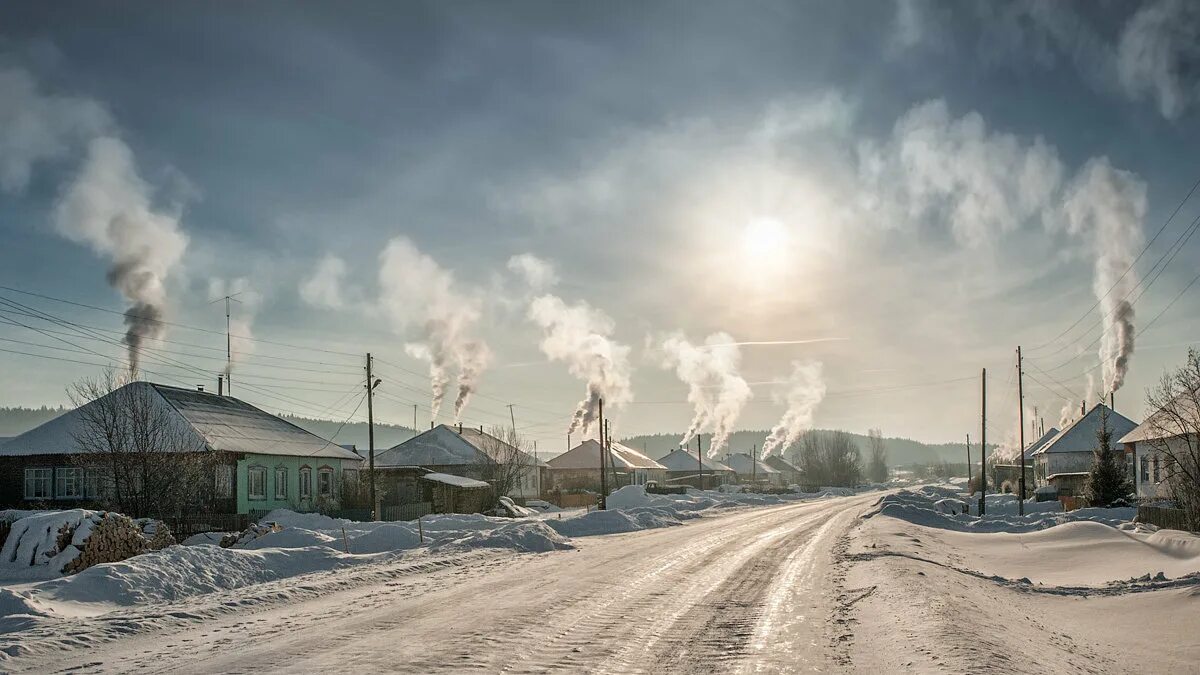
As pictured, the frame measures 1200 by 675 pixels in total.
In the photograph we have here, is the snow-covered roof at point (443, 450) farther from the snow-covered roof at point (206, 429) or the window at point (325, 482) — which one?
the snow-covered roof at point (206, 429)

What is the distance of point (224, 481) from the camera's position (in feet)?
133

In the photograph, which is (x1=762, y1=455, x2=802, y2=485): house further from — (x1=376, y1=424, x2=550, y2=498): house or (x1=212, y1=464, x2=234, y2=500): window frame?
(x1=212, y1=464, x2=234, y2=500): window frame

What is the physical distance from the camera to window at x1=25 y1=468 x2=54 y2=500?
133ft

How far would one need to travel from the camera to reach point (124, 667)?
9953 mm

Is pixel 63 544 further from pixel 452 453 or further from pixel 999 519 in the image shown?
pixel 452 453

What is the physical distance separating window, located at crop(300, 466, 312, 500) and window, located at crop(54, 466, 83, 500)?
33.8 ft

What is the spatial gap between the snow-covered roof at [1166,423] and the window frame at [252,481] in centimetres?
3860

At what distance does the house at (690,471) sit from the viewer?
4279 inches

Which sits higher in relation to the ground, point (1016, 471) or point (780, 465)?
point (1016, 471)


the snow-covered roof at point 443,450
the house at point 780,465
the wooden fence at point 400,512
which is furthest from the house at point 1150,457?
the house at point 780,465

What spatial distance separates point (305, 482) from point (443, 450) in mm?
19943

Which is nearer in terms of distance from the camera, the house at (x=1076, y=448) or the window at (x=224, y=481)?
the window at (x=224, y=481)

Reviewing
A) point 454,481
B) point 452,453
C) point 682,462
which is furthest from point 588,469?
point 454,481

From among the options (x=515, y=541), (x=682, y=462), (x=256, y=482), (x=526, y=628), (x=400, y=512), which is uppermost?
(x=526, y=628)
